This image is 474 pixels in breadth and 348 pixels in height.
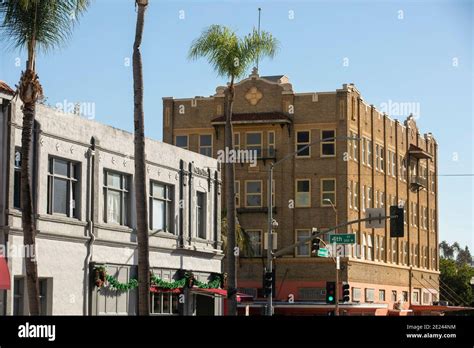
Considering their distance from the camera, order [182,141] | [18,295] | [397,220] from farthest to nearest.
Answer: [182,141] < [397,220] < [18,295]

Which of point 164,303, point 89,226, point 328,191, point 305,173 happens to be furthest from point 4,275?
point 305,173

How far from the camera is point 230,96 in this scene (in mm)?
47938

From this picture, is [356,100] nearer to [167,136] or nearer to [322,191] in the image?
[322,191]

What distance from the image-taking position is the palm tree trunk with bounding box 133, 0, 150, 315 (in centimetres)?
3097

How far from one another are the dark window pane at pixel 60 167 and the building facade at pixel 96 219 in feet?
0.12

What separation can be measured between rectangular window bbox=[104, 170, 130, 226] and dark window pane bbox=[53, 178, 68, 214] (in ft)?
9.86

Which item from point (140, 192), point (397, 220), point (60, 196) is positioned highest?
point (60, 196)

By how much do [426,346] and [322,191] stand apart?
210 ft

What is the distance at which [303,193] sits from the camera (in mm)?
78812

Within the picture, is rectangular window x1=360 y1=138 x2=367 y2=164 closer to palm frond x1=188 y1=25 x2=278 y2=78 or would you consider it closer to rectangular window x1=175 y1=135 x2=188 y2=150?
rectangular window x1=175 y1=135 x2=188 y2=150

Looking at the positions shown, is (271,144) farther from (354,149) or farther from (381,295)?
(381,295)

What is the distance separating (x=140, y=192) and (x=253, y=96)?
5053cm

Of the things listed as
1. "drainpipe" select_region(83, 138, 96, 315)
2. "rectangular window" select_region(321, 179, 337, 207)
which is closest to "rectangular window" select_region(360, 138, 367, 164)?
"rectangular window" select_region(321, 179, 337, 207)

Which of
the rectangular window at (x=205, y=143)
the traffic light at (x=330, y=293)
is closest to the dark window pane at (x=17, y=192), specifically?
the traffic light at (x=330, y=293)
